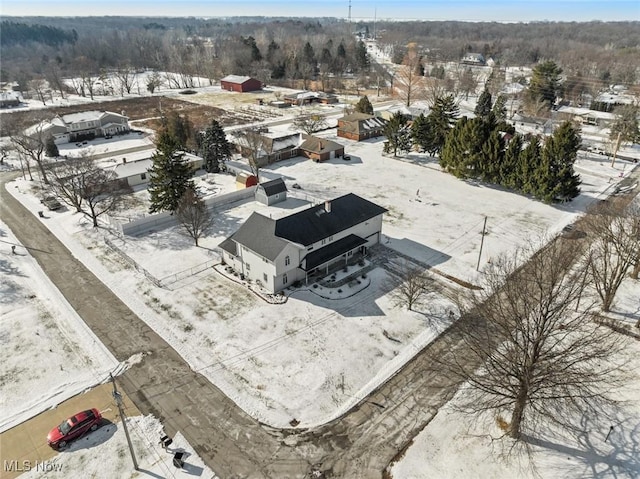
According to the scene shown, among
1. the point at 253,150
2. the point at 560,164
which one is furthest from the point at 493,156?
the point at 253,150

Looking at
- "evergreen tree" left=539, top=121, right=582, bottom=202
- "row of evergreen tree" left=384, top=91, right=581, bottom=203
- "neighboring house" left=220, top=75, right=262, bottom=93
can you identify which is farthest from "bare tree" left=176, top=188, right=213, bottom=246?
"neighboring house" left=220, top=75, right=262, bottom=93

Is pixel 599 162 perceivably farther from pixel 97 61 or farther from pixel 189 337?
pixel 97 61

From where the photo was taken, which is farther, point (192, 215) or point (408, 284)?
point (192, 215)

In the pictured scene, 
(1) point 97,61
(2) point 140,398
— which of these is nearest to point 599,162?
(2) point 140,398

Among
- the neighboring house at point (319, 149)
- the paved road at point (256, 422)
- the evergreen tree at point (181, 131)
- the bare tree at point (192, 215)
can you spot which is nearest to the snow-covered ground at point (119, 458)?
the paved road at point (256, 422)

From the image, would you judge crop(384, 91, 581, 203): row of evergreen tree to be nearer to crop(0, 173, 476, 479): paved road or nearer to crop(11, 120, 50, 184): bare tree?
crop(0, 173, 476, 479): paved road

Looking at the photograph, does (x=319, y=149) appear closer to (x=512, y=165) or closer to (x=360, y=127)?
(x=360, y=127)
